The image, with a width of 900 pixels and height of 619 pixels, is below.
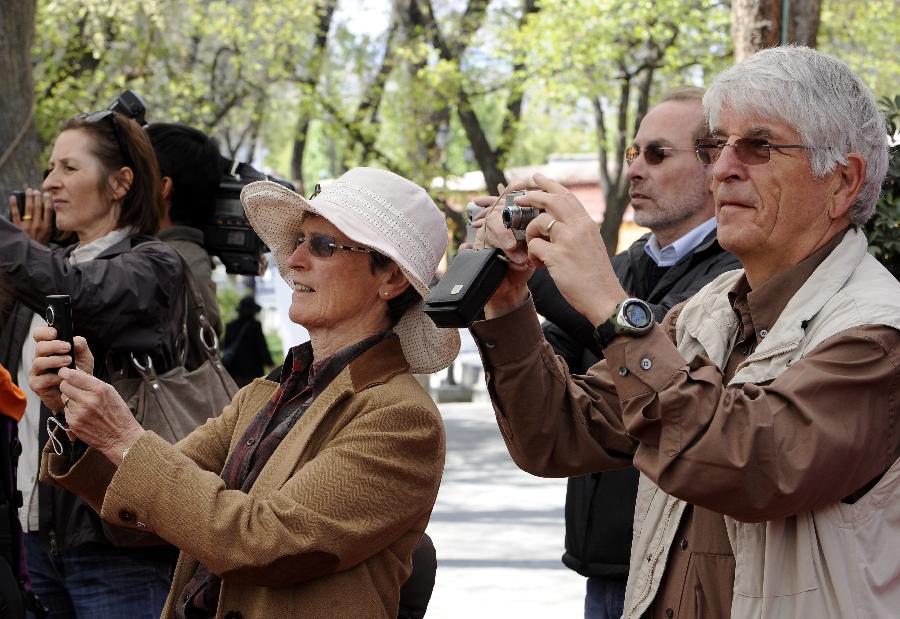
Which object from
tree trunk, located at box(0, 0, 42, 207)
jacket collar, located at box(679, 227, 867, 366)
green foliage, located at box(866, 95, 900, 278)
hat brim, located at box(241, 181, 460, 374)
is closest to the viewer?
jacket collar, located at box(679, 227, 867, 366)

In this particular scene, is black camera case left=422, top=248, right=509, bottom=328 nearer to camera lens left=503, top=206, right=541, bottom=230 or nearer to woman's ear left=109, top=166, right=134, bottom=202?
camera lens left=503, top=206, right=541, bottom=230

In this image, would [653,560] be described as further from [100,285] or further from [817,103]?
[100,285]

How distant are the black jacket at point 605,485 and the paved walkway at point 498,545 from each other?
3301 millimetres

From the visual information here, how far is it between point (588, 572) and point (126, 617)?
1.40m

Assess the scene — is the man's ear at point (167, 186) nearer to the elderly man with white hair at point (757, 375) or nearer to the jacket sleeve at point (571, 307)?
the jacket sleeve at point (571, 307)

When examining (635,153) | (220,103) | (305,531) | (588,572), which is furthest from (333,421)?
(220,103)

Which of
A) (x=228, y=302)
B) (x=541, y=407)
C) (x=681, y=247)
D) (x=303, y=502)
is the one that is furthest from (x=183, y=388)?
(x=228, y=302)

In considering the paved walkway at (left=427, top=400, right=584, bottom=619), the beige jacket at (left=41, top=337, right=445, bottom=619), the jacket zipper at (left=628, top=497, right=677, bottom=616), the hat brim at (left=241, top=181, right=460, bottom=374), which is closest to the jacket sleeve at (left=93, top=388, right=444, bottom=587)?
the beige jacket at (left=41, top=337, right=445, bottom=619)

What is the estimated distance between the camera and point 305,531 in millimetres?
2752

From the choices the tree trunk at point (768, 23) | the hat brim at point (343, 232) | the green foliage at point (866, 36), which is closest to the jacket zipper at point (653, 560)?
the hat brim at point (343, 232)

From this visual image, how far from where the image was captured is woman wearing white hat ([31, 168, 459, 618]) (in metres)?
2.79

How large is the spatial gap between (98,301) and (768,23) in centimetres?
519

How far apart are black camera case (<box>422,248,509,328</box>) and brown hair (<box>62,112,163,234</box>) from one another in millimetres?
2031

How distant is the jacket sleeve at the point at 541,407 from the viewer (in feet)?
8.94
